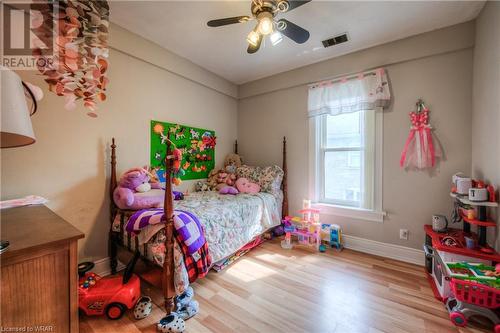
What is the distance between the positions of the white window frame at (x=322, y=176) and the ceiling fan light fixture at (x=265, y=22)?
5.22ft

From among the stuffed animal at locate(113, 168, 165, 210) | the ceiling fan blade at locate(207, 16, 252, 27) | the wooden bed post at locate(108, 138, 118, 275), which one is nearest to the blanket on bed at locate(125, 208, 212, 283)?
the stuffed animal at locate(113, 168, 165, 210)

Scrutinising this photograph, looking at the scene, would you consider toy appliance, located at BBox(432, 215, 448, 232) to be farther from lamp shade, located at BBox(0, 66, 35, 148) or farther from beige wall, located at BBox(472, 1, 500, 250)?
lamp shade, located at BBox(0, 66, 35, 148)

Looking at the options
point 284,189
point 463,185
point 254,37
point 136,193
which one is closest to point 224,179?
point 284,189

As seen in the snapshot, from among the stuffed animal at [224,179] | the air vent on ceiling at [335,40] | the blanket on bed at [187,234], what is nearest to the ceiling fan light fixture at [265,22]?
the air vent on ceiling at [335,40]

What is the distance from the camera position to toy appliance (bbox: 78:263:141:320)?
1430 mm

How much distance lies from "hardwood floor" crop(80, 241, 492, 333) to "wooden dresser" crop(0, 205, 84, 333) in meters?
0.75

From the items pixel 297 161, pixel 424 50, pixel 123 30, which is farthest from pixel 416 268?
pixel 123 30

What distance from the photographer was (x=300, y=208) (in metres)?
2.99

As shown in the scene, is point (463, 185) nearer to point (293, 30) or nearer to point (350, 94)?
point (350, 94)

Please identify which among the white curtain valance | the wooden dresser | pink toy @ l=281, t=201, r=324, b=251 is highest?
the white curtain valance

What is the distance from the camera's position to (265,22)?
58.7 inches

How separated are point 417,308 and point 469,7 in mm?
2614

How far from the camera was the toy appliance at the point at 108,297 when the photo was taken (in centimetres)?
143

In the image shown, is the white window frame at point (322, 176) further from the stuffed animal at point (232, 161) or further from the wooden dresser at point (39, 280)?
the wooden dresser at point (39, 280)
